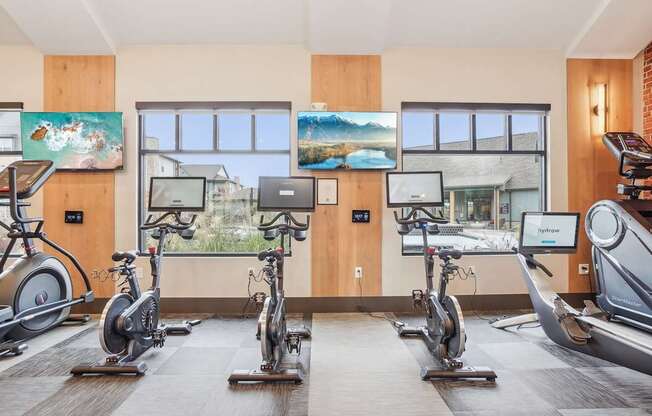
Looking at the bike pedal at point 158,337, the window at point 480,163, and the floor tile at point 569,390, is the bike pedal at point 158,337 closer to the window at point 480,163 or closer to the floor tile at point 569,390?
the window at point 480,163

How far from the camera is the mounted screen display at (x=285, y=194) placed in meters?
3.45

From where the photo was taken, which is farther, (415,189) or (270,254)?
(415,189)

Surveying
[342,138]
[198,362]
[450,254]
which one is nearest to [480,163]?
[342,138]

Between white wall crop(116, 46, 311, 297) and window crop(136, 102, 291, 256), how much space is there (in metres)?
0.15

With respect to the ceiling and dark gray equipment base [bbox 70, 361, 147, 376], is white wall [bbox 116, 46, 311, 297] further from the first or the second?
dark gray equipment base [bbox 70, 361, 147, 376]

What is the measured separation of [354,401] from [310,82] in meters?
3.78

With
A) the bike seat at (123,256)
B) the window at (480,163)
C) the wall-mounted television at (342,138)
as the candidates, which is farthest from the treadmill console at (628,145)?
the bike seat at (123,256)

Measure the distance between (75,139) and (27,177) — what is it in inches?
45.9

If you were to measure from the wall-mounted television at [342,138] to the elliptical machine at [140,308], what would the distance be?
1.48 metres

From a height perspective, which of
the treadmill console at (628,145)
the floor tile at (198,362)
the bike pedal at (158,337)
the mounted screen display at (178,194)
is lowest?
the floor tile at (198,362)

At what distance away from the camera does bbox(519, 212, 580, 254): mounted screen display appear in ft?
12.4

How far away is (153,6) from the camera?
426cm

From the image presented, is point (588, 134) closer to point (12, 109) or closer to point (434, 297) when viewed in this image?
point (434, 297)

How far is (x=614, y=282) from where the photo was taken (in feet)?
11.1
